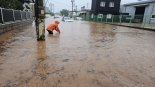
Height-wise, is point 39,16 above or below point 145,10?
below

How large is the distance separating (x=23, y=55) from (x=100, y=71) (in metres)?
3.12

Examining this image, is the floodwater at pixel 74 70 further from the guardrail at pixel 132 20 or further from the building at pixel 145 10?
the building at pixel 145 10

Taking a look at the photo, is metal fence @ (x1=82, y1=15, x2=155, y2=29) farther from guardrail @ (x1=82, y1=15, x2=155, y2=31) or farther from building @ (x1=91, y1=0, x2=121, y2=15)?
building @ (x1=91, y1=0, x2=121, y2=15)

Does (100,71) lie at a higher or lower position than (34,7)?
lower

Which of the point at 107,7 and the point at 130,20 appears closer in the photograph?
the point at 130,20

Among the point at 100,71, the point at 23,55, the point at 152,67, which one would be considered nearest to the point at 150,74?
the point at 152,67

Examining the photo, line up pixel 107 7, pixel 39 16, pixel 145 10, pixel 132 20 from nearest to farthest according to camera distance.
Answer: pixel 39 16 < pixel 145 10 < pixel 132 20 < pixel 107 7

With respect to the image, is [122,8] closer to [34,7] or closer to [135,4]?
[135,4]

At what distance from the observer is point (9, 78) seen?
4.57m

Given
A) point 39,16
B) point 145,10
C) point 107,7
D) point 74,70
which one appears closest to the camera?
point 74,70

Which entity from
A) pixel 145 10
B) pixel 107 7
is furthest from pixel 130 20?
pixel 107 7

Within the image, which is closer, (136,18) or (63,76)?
(63,76)

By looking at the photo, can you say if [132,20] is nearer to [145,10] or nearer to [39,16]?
[145,10]

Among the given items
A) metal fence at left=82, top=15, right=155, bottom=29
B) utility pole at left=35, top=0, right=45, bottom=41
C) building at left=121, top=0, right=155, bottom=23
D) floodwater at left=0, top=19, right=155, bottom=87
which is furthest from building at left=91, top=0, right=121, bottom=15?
floodwater at left=0, top=19, right=155, bottom=87
